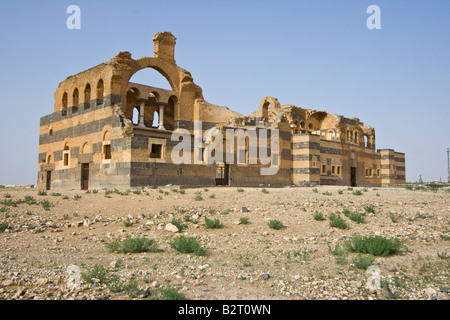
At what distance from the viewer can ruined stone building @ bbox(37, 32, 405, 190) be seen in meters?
21.3

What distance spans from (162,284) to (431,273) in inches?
190

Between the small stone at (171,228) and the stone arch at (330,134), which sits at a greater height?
the stone arch at (330,134)

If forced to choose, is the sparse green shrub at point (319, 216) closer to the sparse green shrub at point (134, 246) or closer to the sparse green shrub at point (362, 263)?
the sparse green shrub at point (362, 263)

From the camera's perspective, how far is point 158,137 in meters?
26.8

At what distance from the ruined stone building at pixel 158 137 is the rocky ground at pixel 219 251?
7.08 meters

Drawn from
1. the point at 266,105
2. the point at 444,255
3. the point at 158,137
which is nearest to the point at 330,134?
the point at 266,105

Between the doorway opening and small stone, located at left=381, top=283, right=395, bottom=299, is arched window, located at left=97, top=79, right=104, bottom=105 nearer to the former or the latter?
the doorway opening

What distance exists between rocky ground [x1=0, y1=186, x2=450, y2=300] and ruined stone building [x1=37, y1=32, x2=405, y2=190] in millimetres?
7079

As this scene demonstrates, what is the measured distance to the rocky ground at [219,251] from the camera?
5656mm

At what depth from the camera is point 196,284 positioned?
19.2 ft

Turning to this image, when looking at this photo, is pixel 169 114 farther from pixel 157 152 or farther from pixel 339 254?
pixel 339 254

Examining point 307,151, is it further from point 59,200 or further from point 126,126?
point 59,200

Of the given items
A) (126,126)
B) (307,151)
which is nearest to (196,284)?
(126,126)

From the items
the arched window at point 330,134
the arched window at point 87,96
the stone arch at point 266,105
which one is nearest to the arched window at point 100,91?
the arched window at point 87,96
